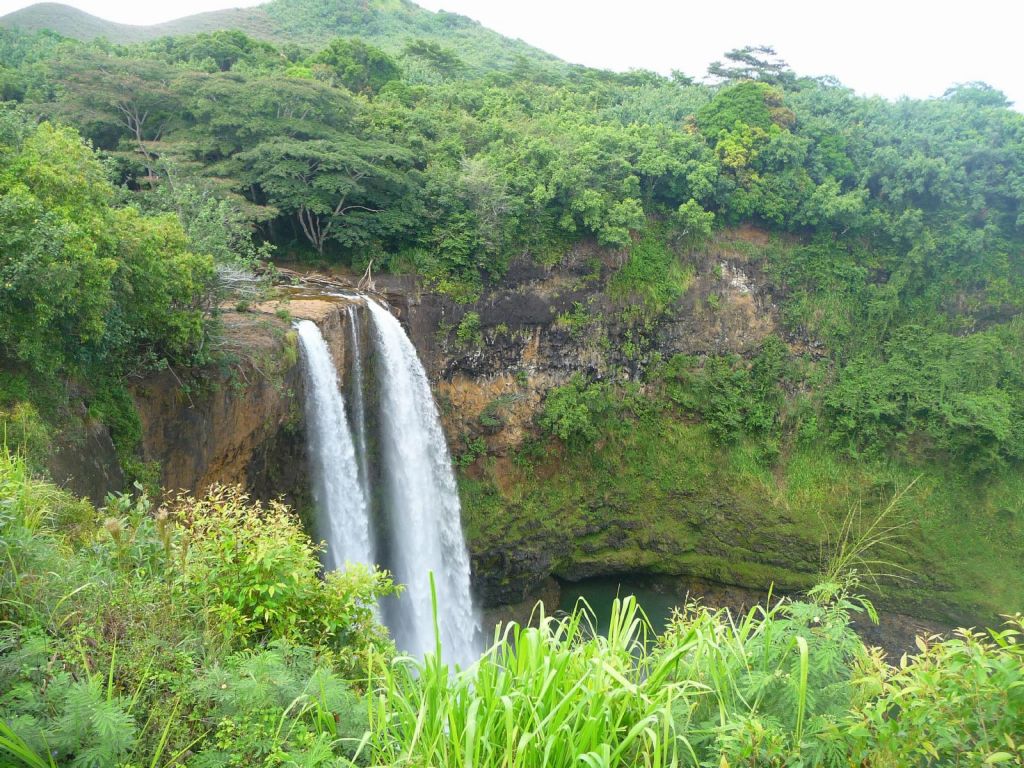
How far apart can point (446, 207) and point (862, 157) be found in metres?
12.4

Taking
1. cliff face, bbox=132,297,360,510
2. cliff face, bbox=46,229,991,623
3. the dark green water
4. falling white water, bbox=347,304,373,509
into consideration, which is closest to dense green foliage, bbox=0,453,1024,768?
cliff face, bbox=132,297,360,510

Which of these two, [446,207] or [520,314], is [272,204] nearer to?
[446,207]

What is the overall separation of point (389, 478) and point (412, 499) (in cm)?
61

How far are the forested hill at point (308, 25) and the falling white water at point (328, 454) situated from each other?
77.1ft

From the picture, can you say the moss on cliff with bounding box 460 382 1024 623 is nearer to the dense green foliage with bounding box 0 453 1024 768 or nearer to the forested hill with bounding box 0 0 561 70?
the dense green foliage with bounding box 0 453 1024 768

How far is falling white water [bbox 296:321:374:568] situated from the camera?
31.4 feet

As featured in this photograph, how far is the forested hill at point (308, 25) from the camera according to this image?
28.2 meters

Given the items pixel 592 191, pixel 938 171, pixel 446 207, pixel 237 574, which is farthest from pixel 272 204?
pixel 938 171

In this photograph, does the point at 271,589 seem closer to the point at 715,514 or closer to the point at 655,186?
the point at 715,514

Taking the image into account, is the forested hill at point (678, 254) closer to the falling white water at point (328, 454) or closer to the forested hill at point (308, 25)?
the falling white water at point (328, 454)

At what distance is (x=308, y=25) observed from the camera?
104ft

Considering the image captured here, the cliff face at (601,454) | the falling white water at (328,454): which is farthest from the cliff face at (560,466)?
the falling white water at (328,454)

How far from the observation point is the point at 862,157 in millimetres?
17594

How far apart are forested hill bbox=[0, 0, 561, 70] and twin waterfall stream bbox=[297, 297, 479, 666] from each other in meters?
22.2
